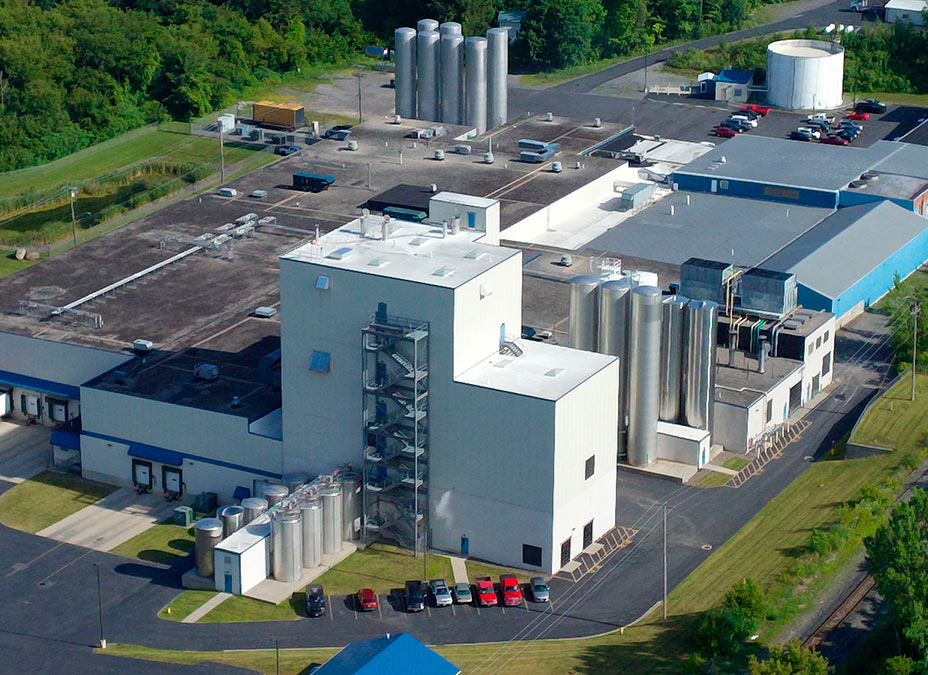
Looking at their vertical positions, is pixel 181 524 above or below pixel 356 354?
below

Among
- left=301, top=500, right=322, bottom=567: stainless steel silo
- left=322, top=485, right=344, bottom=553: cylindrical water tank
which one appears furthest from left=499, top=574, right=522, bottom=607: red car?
left=301, top=500, right=322, bottom=567: stainless steel silo

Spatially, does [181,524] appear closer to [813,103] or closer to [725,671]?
[725,671]

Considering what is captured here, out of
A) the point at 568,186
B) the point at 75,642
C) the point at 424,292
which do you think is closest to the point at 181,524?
the point at 75,642

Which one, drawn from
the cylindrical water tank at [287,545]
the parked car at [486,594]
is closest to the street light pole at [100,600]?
the cylindrical water tank at [287,545]

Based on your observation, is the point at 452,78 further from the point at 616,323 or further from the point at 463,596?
the point at 463,596

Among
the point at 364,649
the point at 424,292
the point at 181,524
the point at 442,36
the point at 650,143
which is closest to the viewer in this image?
the point at 364,649

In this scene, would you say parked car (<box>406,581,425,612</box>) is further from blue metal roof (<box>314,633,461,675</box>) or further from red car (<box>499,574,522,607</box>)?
blue metal roof (<box>314,633,461,675</box>)
